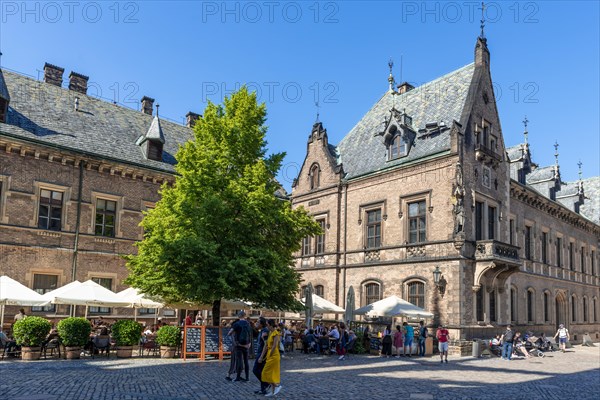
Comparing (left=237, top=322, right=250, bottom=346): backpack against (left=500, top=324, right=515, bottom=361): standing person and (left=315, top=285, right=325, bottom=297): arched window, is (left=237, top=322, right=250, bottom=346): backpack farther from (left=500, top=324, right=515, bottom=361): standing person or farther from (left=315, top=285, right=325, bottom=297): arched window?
(left=315, top=285, right=325, bottom=297): arched window

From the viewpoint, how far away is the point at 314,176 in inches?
1316

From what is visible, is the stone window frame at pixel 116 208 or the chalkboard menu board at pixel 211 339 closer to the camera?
the chalkboard menu board at pixel 211 339

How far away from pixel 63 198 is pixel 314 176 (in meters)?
15.2

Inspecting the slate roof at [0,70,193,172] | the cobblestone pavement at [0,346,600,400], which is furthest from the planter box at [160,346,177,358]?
the slate roof at [0,70,193,172]

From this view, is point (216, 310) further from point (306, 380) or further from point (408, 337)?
point (408, 337)

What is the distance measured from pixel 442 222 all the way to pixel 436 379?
1136cm

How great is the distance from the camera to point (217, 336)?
57.8 ft

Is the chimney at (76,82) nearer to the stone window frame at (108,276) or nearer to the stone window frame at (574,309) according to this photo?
the stone window frame at (108,276)

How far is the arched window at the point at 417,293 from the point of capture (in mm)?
25562

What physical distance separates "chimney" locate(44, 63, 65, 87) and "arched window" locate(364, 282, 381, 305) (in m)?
20.7

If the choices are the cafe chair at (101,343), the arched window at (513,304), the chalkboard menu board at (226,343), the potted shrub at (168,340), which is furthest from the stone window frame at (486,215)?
the cafe chair at (101,343)

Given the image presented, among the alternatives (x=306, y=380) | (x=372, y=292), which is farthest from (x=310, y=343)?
(x=306, y=380)

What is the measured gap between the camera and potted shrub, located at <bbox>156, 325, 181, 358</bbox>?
17812 millimetres

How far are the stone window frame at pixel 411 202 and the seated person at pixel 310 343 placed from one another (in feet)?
24.6
